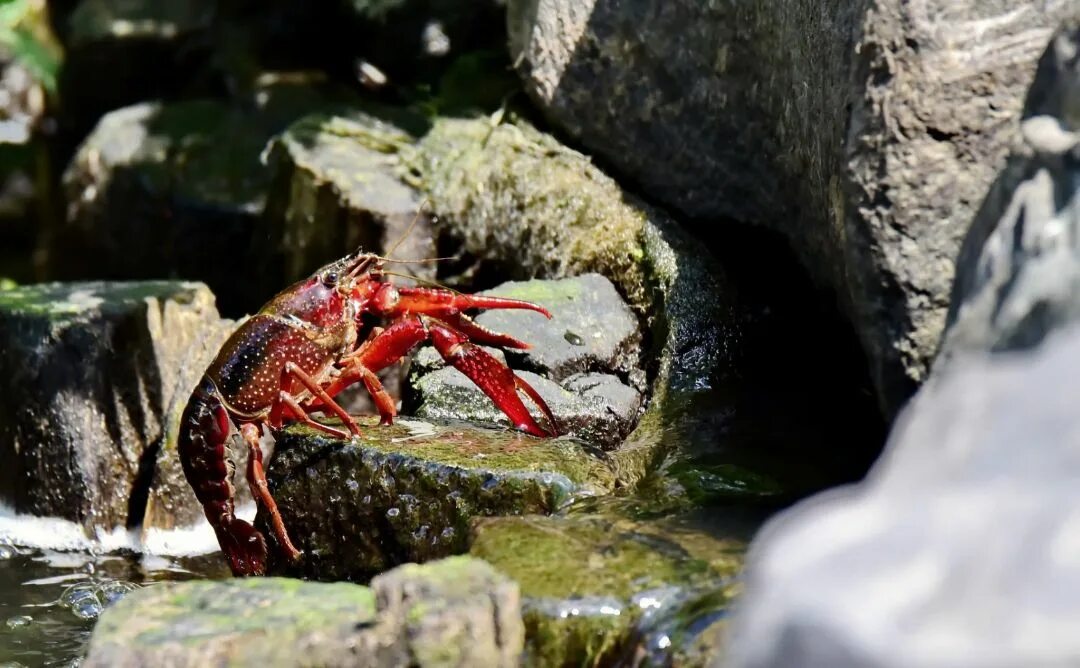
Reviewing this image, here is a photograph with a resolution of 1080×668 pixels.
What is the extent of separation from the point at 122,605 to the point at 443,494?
3.55 feet

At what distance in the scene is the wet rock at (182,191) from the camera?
23.6ft

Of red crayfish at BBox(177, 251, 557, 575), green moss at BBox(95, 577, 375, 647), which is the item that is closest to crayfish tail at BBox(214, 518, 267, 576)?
red crayfish at BBox(177, 251, 557, 575)

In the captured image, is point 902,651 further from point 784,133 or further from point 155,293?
point 155,293

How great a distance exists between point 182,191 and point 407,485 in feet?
13.6

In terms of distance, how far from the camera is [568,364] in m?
4.56

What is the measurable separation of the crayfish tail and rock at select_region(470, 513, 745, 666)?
167 cm

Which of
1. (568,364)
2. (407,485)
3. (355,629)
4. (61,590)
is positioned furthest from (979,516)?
(61,590)

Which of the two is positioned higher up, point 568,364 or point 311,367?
point 568,364

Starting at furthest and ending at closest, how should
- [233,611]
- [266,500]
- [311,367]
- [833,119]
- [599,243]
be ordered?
[599,243], [311,367], [266,500], [833,119], [233,611]

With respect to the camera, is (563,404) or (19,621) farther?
(19,621)

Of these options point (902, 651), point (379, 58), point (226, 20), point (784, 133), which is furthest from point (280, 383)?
point (226, 20)

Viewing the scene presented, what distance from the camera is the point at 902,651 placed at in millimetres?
1783

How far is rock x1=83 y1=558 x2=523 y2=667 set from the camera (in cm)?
262

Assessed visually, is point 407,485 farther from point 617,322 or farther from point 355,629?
point 617,322
